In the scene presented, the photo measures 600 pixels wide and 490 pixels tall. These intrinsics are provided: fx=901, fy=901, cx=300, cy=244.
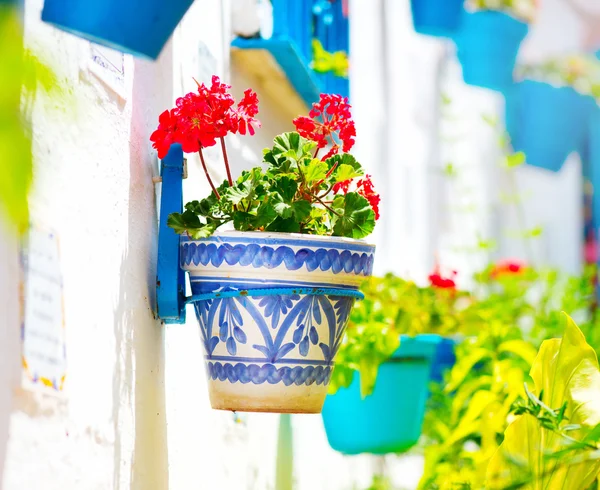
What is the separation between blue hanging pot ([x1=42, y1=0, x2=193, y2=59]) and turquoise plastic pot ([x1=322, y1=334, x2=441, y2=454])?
48.0 inches

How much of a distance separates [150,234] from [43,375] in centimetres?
40

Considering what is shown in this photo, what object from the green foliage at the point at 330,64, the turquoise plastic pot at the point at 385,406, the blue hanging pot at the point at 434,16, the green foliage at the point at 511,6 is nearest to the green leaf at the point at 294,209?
the turquoise plastic pot at the point at 385,406

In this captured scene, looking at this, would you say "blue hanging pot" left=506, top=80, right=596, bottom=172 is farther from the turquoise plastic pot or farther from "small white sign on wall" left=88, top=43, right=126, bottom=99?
"small white sign on wall" left=88, top=43, right=126, bottom=99

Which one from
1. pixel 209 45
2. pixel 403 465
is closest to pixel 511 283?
pixel 403 465

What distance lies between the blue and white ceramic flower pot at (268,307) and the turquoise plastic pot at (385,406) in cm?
81

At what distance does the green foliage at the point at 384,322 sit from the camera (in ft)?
5.88

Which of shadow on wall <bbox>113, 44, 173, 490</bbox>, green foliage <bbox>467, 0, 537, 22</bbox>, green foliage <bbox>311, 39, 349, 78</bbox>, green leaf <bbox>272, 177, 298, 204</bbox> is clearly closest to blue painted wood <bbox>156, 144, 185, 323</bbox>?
shadow on wall <bbox>113, 44, 173, 490</bbox>

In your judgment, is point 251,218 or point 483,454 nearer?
point 251,218

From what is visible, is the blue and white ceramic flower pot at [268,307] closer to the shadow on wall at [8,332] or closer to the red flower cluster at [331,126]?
the red flower cluster at [331,126]

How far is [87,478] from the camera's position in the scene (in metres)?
0.94

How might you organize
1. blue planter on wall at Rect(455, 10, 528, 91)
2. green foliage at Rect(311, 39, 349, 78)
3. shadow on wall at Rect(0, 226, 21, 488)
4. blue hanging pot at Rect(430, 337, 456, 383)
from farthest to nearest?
blue planter on wall at Rect(455, 10, 528, 91), blue hanging pot at Rect(430, 337, 456, 383), green foliage at Rect(311, 39, 349, 78), shadow on wall at Rect(0, 226, 21, 488)

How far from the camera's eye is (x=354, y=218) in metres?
1.16

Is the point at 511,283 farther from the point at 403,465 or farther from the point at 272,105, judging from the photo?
the point at 272,105

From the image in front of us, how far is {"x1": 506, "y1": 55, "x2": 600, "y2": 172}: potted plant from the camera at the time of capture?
5059 mm
